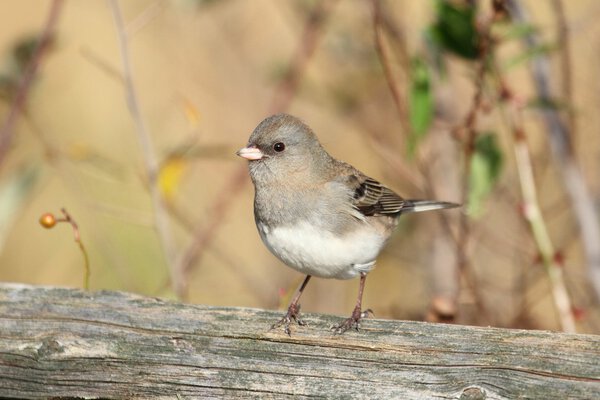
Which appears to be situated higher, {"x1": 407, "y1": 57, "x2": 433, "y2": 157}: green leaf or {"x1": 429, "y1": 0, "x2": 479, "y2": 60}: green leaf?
{"x1": 429, "y1": 0, "x2": 479, "y2": 60}: green leaf

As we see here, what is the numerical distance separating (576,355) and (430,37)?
1.31 metres

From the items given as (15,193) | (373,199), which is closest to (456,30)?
(373,199)

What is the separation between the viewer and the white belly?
266cm

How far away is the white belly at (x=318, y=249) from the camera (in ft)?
8.74

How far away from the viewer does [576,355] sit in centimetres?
191

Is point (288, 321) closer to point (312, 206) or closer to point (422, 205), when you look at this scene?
point (312, 206)

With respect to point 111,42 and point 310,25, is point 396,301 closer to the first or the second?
point 310,25

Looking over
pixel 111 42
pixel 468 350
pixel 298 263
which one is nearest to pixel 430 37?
pixel 298 263

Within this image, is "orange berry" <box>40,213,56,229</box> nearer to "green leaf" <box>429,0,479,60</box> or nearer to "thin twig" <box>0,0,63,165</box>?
"thin twig" <box>0,0,63,165</box>

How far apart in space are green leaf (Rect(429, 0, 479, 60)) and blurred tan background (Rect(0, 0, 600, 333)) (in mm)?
651

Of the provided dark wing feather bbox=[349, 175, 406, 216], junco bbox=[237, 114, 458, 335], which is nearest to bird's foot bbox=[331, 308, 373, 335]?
junco bbox=[237, 114, 458, 335]

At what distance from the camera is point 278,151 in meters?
2.97

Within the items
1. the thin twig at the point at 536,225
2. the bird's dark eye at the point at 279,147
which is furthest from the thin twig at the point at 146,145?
the thin twig at the point at 536,225

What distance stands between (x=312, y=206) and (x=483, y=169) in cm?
61
